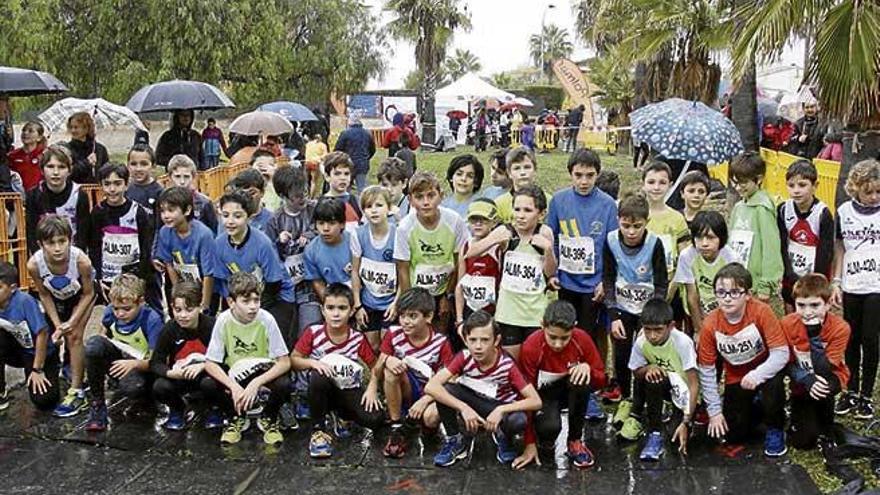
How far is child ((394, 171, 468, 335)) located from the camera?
5.97 metres

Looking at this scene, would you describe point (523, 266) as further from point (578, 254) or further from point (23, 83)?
point (23, 83)

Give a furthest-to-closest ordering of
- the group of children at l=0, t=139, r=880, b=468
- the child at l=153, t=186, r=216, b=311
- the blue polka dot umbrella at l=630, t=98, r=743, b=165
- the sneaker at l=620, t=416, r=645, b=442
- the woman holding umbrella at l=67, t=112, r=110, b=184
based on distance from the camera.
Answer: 1. the woman holding umbrella at l=67, t=112, r=110, b=184
2. the blue polka dot umbrella at l=630, t=98, r=743, b=165
3. the child at l=153, t=186, r=216, b=311
4. the sneaker at l=620, t=416, r=645, b=442
5. the group of children at l=0, t=139, r=880, b=468

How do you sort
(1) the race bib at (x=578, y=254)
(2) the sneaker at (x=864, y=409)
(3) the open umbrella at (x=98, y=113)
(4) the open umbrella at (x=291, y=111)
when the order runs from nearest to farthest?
1. (2) the sneaker at (x=864, y=409)
2. (1) the race bib at (x=578, y=254)
3. (3) the open umbrella at (x=98, y=113)
4. (4) the open umbrella at (x=291, y=111)

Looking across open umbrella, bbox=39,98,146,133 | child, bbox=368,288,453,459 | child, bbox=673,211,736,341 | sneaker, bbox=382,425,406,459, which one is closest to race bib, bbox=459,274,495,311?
child, bbox=368,288,453,459

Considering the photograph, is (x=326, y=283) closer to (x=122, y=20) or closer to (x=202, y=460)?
(x=202, y=460)

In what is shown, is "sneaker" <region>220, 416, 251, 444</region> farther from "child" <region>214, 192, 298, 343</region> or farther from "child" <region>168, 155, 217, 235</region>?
"child" <region>168, 155, 217, 235</region>

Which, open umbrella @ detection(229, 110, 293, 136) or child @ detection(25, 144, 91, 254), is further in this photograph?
open umbrella @ detection(229, 110, 293, 136)

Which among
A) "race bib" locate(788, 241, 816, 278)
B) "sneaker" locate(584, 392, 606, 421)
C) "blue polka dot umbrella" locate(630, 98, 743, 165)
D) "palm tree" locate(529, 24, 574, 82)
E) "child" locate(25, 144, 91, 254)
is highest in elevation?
"palm tree" locate(529, 24, 574, 82)

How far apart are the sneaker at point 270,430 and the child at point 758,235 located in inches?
123

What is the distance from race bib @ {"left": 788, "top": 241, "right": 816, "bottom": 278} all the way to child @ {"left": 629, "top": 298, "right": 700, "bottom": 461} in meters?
1.15

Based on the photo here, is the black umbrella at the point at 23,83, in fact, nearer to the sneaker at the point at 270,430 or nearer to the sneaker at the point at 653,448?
the sneaker at the point at 270,430

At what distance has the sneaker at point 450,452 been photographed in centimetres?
536

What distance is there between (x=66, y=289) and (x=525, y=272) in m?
3.13

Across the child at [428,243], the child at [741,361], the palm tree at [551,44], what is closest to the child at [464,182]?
the child at [428,243]
